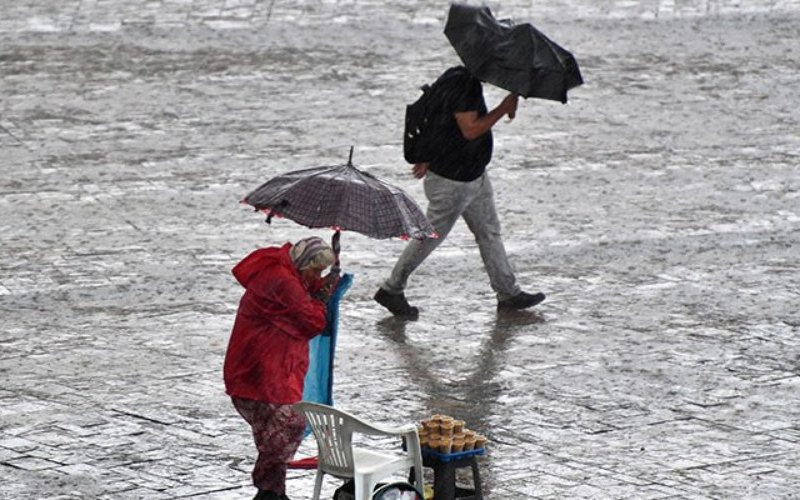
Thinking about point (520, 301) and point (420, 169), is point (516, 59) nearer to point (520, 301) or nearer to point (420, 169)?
point (420, 169)

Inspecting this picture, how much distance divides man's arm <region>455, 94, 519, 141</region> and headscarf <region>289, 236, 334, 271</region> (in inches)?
129

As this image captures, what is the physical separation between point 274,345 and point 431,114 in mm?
3594

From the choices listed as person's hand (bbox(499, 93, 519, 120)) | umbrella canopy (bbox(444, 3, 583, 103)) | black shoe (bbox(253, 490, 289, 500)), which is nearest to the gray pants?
person's hand (bbox(499, 93, 519, 120))

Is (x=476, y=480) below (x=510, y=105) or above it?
below

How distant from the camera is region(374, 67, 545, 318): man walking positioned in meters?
11.6

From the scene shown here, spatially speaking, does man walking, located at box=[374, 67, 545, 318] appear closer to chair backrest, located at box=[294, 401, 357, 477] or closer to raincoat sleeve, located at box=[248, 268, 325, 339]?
raincoat sleeve, located at box=[248, 268, 325, 339]

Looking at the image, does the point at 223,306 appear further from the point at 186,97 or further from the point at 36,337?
the point at 186,97

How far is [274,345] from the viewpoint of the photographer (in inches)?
331

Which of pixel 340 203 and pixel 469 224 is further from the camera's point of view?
pixel 469 224

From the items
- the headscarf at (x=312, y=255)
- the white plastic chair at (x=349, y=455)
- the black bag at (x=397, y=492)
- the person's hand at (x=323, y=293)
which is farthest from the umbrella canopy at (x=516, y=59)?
the black bag at (x=397, y=492)

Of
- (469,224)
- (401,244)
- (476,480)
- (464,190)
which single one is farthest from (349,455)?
(401,244)

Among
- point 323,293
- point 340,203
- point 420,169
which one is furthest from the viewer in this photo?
point 420,169

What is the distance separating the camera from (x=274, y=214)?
346 inches

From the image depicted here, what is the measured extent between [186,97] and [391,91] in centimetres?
216
